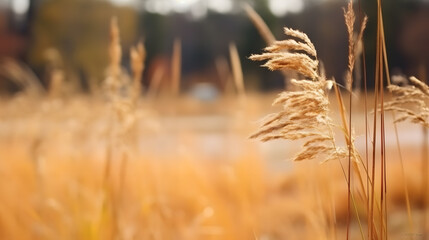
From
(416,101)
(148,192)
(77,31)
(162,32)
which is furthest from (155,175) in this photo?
(162,32)

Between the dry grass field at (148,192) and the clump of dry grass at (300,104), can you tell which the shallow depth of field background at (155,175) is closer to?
the dry grass field at (148,192)

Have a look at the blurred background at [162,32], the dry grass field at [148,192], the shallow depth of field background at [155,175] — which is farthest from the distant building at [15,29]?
the dry grass field at [148,192]

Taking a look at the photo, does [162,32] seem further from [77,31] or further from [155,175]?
[155,175]

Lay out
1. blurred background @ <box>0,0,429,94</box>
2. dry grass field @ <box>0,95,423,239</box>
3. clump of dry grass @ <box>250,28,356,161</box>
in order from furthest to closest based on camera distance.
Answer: blurred background @ <box>0,0,429,94</box>, dry grass field @ <box>0,95,423,239</box>, clump of dry grass @ <box>250,28,356,161</box>

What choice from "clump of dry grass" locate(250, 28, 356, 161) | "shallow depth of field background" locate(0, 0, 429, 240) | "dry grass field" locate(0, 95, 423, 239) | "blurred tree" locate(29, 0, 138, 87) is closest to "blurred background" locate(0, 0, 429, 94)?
"blurred tree" locate(29, 0, 138, 87)

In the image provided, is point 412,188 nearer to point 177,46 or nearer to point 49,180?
point 49,180

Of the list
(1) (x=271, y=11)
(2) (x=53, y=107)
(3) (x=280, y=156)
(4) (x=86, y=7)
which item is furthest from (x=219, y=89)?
(2) (x=53, y=107)

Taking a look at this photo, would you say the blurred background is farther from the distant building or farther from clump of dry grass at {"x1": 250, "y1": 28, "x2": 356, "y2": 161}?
clump of dry grass at {"x1": 250, "y1": 28, "x2": 356, "y2": 161}

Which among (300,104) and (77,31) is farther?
(77,31)
